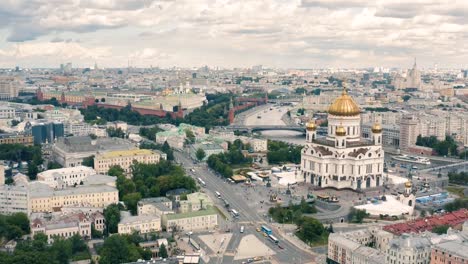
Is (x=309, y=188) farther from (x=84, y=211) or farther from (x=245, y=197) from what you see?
(x=84, y=211)

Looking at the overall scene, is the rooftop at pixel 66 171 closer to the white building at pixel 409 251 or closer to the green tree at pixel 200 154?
the green tree at pixel 200 154

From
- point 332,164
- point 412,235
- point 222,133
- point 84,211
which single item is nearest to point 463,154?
point 332,164

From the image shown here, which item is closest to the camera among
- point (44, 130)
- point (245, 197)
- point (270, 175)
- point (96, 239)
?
point (96, 239)

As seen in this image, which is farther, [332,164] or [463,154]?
[463,154]

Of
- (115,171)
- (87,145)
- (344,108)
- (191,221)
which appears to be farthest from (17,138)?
(344,108)

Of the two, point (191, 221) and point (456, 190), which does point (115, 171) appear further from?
point (456, 190)

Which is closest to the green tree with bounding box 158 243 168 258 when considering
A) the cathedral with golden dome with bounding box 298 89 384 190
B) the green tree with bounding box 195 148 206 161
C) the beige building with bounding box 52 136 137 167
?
the cathedral with golden dome with bounding box 298 89 384 190

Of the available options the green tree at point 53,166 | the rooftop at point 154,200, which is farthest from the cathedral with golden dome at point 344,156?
the green tree at point 53,166
